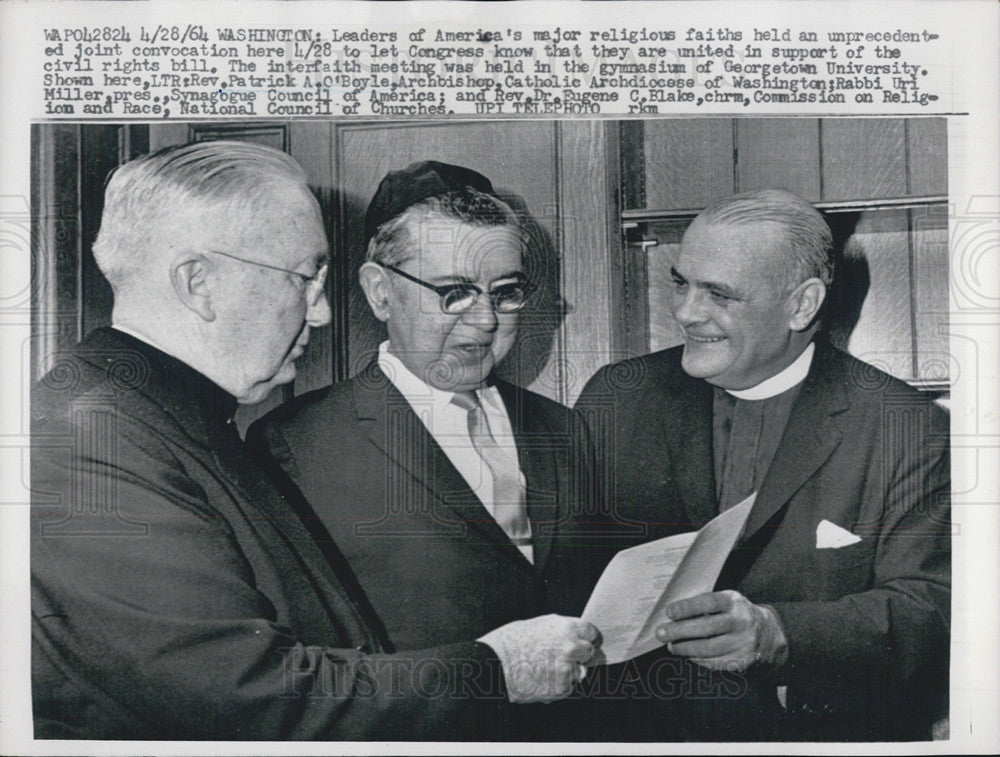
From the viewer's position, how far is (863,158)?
246 cm

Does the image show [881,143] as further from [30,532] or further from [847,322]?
[30,532]

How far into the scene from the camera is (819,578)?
2410 mm

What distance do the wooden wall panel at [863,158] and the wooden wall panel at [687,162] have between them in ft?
0.77

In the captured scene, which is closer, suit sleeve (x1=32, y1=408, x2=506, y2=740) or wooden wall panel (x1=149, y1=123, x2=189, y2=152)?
suit sleeve (x1=32, y1=408, x2=506, y2=740)

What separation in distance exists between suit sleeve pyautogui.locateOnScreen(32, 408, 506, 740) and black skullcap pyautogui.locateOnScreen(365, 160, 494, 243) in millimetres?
715

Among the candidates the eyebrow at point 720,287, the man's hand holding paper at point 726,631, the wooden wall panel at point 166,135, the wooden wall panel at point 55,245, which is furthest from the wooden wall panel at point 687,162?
the wooden wall panel at point 55,245

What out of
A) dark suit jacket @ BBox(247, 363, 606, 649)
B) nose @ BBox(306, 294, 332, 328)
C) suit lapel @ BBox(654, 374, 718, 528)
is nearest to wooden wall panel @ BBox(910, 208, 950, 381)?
suit lapel @ BBox(654, 374, 718, 528)

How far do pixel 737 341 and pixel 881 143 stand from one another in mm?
576

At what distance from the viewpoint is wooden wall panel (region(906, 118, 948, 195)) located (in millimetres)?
2473

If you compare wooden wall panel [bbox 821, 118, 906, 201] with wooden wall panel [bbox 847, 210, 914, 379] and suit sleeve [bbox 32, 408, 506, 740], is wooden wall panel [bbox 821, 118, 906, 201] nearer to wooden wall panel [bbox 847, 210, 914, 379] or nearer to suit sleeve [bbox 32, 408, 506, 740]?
wooden wall panel [bbox 847, 210, 914, 379]

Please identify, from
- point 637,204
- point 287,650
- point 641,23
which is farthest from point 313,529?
point 641,23

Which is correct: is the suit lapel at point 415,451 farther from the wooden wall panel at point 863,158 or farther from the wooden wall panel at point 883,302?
the wooden wall panel at point 863,158

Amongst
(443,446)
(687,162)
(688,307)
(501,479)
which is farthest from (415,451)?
(687,162)

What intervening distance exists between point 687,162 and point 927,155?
570 millimetres
